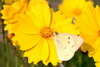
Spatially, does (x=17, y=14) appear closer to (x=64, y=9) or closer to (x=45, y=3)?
(x=45, y=3)

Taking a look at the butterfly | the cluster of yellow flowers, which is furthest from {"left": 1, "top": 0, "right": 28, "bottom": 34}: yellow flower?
the butterfly

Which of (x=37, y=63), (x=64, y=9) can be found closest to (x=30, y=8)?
(x=37, y=63)

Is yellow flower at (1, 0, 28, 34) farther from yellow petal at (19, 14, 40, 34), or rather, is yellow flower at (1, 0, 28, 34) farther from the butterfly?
the butterfly

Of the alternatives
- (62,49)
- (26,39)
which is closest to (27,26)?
(26,39)

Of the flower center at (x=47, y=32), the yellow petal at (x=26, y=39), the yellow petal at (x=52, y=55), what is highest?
the flower center at (x=47, y=32)

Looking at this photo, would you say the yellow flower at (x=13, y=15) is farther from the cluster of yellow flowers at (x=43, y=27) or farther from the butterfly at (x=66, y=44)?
the butterfly at (x=66, y=44)

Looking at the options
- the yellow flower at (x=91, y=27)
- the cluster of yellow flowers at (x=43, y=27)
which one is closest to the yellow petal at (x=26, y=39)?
the cluster of yellow flowers at (x=43, y=27)

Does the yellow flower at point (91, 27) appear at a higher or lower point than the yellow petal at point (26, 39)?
higher

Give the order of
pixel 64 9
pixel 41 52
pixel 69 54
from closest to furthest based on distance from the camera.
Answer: pixel 69 54 → pixel 41 52 → pixel 64 9
